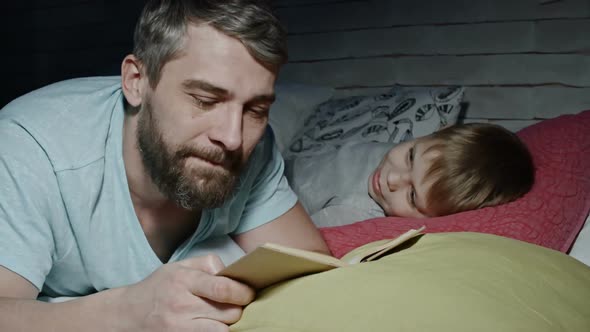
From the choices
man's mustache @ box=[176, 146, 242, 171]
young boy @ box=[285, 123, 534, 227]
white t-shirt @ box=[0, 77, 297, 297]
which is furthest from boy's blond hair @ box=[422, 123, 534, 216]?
man's mustache @ box=[176, 146, 242, 171]

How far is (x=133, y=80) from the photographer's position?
1.27m

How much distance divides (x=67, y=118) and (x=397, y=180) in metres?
0.87

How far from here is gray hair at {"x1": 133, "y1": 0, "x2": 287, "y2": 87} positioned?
1.17 meters

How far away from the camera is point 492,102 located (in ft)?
7.59

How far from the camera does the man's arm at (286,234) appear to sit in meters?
1.48

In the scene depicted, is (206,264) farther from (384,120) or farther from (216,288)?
(384,120)

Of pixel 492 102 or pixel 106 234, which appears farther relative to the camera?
pixel 492 102

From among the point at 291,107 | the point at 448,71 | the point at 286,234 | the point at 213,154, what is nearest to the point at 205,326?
the point at 213,154

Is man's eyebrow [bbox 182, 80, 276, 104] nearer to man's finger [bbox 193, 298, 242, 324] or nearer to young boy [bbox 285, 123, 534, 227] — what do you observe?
man's finger [bbox 193, 298, 242, 324]

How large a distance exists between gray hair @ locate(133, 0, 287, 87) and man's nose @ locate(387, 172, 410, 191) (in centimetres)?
64

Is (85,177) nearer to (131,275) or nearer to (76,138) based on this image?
(76,138)

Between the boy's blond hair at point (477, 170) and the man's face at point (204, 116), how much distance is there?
0.61 metres

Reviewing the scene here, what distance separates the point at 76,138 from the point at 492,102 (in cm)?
154

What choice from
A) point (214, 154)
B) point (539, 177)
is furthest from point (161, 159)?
point (539, 177)
